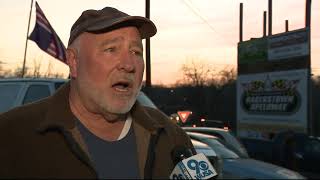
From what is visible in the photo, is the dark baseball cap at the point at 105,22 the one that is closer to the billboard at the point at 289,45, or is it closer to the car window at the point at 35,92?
the car window at the point at 35,92

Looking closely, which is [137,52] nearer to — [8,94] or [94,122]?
[94,122]

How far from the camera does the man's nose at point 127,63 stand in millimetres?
2523

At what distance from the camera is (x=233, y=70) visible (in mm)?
70750

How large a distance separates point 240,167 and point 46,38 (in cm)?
650

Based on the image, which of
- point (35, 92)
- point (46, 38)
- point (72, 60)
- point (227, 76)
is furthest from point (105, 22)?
point (227, 76)

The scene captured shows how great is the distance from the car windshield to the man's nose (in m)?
8.80

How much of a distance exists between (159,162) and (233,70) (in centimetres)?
6861

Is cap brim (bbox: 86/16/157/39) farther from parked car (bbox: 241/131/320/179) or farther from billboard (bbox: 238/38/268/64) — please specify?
billboard (bbox: 238/38/268/64)

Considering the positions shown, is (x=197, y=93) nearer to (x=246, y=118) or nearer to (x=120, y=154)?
(x=246, y=118)

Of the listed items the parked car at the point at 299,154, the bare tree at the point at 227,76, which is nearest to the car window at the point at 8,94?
the parked car at the point at 299,154

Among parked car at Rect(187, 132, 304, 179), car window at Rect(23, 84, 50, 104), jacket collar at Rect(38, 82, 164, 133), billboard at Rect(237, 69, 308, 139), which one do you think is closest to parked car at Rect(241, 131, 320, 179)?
billboard at Rect(237, 69, 308, 139)

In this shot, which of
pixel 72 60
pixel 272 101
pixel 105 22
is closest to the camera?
pixel 105 22

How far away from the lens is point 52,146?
2471 millimetres

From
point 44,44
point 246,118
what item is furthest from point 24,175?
point 246,118
